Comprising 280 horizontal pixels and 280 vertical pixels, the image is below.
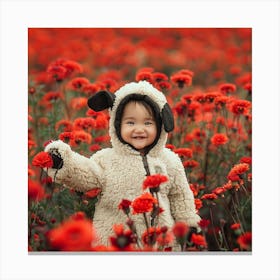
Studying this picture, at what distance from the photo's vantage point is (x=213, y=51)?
4.98m

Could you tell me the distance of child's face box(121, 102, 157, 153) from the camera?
2.26 meters

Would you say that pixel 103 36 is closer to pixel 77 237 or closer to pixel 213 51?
pixel 213 51

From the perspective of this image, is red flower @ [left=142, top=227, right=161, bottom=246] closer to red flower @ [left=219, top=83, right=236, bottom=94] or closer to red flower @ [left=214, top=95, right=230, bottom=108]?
red flower @ [left=214, top=95, right=230, bottom=108]

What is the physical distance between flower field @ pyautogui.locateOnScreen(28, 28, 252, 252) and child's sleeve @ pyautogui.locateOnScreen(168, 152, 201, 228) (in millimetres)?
55

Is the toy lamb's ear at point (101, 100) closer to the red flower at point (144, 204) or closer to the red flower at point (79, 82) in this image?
the red flower at point (144, 204)

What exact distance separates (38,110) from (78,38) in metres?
1.10

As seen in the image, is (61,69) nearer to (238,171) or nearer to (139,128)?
(139,128)

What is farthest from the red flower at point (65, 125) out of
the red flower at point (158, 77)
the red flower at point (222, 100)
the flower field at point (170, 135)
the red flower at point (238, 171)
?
the red flower at point (238, 171)

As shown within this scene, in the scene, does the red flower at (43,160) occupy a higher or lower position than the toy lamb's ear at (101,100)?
lower

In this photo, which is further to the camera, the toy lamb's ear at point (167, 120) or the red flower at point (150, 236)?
the toy lamb's ear at point (167, 120)

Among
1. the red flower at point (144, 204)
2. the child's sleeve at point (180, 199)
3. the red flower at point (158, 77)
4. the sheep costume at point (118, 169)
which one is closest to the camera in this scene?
the red flower at point (144, 204)

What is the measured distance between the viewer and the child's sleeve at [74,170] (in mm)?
2191

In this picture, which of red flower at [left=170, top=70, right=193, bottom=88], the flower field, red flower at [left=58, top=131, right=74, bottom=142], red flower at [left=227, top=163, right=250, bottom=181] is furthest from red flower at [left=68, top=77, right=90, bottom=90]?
red flower at [left=227, top=163, right=250, bottom=181]
